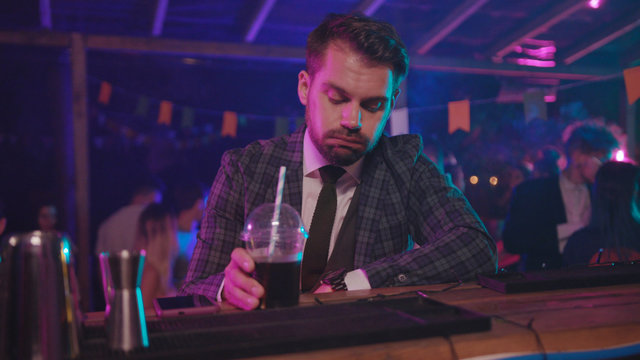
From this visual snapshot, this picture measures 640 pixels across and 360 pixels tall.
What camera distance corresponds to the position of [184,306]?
105 cm

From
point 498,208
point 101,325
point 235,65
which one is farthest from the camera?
point 235,65

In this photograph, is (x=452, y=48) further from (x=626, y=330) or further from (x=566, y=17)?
(x=626, y=330)

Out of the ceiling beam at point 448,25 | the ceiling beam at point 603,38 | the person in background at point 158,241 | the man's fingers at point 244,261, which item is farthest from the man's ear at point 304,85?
the ceiling beam at point 603,38

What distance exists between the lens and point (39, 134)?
433cm

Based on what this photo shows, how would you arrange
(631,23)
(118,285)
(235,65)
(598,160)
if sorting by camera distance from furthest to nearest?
(235,65) < (631,23) < (598,160) < (118,285)

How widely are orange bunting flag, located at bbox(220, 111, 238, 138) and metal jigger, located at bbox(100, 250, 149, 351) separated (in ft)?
14.3

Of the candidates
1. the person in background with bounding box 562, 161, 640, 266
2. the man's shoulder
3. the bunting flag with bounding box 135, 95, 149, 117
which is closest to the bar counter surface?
the man's shoulder

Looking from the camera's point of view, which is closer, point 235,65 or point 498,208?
point 498,208

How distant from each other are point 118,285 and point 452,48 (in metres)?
4.15

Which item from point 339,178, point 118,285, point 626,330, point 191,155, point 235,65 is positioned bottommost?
point 626,330

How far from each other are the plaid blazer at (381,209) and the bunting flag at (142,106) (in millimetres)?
3334

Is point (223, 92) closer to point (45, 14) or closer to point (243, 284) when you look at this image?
point (45, 14)

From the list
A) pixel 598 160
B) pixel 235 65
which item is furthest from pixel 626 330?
pixel 235 65

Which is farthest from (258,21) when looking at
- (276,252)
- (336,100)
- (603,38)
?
(276,252)
